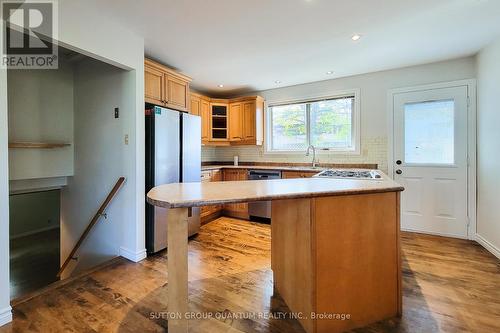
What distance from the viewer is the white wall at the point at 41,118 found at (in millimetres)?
2791

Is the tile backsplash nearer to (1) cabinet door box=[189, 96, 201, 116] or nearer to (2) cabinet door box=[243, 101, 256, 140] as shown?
(2) cabinet door box=[243, 101, 256, 140]

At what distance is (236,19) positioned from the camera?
7.21ft

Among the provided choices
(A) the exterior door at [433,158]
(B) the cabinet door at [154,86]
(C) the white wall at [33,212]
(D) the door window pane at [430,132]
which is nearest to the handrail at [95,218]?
(B) the cabinet door at [154,86]

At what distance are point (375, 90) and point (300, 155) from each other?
156 cm

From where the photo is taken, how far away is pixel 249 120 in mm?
4422

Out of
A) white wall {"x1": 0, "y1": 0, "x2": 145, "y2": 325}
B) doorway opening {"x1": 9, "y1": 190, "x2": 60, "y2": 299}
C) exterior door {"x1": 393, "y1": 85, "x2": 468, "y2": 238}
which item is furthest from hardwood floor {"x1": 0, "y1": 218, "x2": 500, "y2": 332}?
doorway opening {"x1": 9, "y1": 190, "x2": 60, "y2": 299}

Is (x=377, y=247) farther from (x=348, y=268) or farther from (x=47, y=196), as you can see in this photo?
(x=47, y=196)

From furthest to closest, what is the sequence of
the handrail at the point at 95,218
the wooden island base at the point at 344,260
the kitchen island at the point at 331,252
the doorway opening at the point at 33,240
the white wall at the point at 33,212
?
the white wall at the point at 33,212, the doorway opening at the point at 33,240, the handrail at the point at 95,218, the wooden island base at the point at 344,260, the kitchen island at the point at 331,252

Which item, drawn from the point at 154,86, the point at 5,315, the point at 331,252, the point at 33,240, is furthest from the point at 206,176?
the point at 33,240

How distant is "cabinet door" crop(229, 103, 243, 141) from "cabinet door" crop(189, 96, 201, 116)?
67 centimetres

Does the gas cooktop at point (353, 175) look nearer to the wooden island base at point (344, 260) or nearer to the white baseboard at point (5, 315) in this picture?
the wooden island base at point (344, 260)

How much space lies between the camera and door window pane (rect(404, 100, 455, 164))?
10.4ft

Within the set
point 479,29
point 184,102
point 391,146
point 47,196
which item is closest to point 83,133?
point 184,102

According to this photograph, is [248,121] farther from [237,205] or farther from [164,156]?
[164,156]
